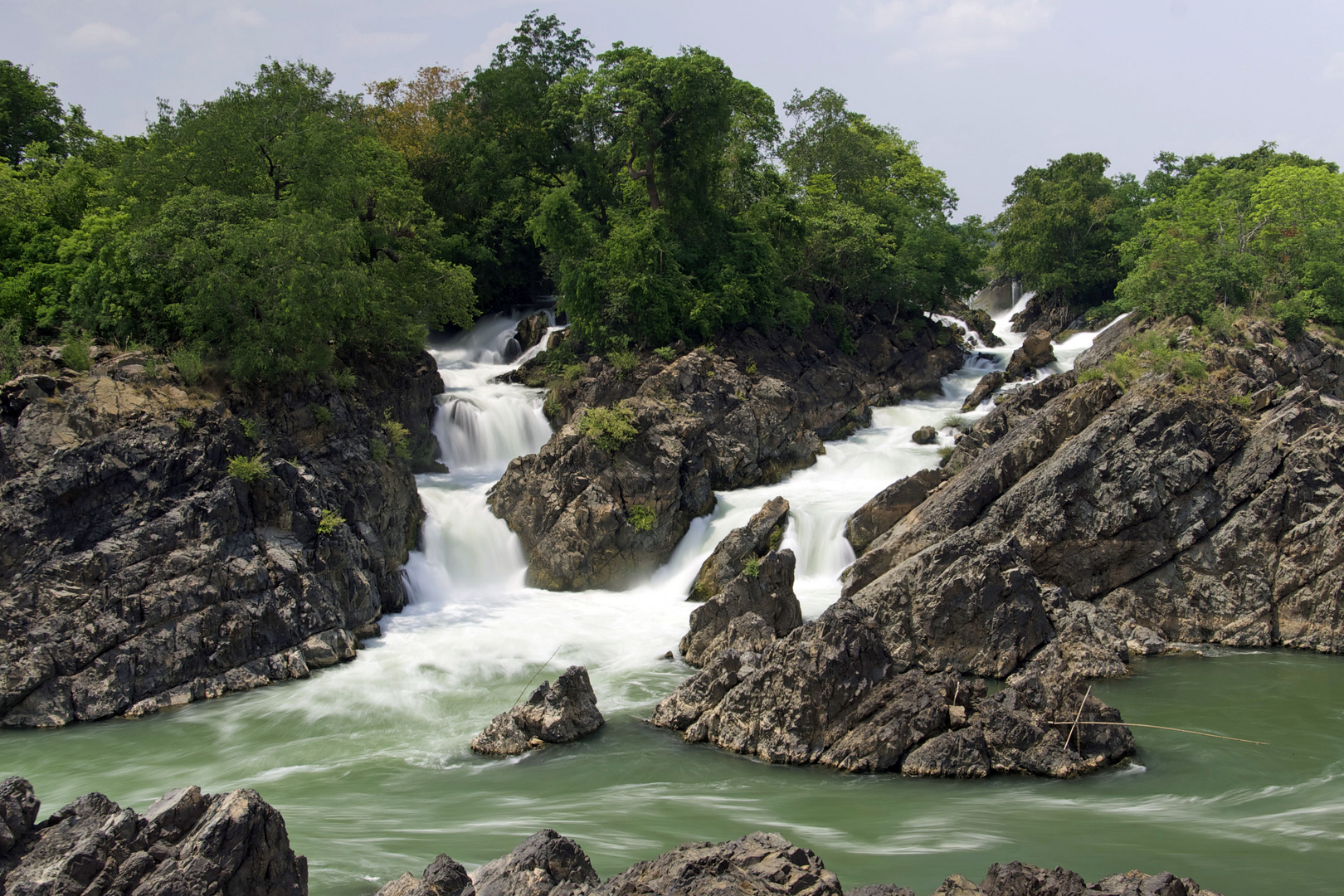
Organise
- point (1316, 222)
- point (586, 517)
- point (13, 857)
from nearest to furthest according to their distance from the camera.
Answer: point (13, 857)
point (586, 517)
point (1316, 222)

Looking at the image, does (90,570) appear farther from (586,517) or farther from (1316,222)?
(1316,222)

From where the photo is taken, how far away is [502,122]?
1406 inches

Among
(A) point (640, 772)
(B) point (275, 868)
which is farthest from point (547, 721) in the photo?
(B) point (275, 868)

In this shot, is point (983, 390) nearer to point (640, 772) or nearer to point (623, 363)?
point (623, 363)

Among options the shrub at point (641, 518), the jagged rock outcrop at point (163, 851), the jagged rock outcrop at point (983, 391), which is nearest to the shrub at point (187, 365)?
the shrub at point (641, 518)

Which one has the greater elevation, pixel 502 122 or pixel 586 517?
pixel 502 122

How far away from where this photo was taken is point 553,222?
95.3 ft

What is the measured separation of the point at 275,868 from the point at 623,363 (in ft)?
71.3

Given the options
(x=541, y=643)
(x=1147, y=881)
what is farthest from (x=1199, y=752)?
(x=541, y=643)

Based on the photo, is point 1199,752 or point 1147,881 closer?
point 1147,881

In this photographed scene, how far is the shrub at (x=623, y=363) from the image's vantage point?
1109 inches

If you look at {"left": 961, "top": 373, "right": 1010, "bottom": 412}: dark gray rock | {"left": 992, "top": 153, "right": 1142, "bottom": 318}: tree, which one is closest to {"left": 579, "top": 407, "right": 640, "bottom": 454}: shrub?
{"left": 961, "top": 373, "right": 1010, "bottom": 412}: dark gray rock

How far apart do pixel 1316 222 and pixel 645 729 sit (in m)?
30.1

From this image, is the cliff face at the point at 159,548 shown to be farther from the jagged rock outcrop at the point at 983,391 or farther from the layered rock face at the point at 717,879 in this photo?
the jagged rock outcrop at the point at 983,391
